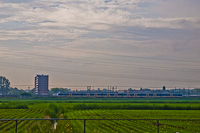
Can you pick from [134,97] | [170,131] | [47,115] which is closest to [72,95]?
[134,97]

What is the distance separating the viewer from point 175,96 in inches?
7603

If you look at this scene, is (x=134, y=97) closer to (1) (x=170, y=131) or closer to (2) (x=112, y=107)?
(2) (x=112, y=107)

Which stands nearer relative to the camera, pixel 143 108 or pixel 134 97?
pixel 143 108

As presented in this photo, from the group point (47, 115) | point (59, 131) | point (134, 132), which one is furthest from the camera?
point (47, 115)

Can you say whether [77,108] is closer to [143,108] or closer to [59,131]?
[143,108]

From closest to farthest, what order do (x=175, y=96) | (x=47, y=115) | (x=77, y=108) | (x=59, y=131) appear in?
(x=59, y=131) < (x=47, y=115) < (x=77, y=108) < (x=175, y=96)

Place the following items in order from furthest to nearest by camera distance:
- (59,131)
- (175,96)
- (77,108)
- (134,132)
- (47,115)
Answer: (175,96), (77,108), (47,115), (134,132), (59,131)

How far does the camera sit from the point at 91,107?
284ft

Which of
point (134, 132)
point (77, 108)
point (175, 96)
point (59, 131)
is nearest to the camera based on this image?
point (59, 131)

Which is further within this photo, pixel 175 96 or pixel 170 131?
pixel 175 96

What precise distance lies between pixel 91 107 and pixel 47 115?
32.1m

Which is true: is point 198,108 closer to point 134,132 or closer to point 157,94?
point 134,132

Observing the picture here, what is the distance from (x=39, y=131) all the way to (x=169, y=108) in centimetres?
6381

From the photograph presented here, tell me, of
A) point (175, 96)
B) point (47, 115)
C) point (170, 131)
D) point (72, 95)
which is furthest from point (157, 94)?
point (170, 131)
